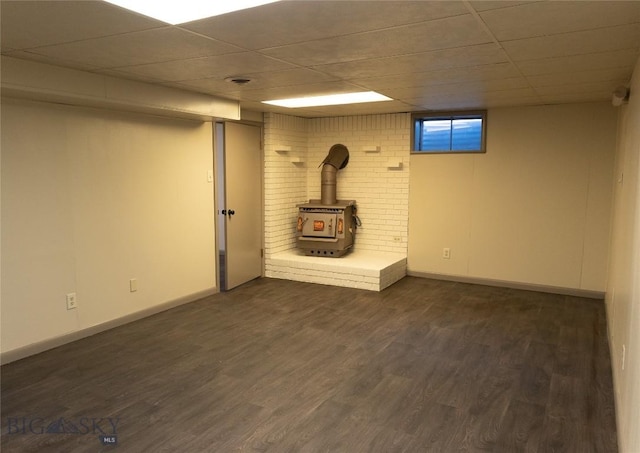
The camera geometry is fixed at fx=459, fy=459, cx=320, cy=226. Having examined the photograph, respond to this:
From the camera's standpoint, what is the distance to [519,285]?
5535mm

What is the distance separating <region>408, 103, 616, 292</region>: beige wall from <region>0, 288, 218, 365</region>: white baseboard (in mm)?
3122

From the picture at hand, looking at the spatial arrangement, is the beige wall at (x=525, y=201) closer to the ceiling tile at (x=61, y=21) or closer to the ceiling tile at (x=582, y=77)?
the ceiling tile at (x=582, y=77)

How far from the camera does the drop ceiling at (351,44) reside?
2062 mm

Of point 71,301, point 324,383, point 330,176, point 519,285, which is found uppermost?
point 330,176

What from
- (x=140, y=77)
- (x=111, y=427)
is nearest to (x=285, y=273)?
(x=140, y=77)

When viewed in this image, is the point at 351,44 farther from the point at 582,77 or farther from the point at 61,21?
the point at 582,77

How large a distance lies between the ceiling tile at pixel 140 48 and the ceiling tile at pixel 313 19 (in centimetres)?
16

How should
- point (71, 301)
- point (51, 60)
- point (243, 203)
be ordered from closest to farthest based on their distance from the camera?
point (51, 60), point (71, 301), point (243, 203)

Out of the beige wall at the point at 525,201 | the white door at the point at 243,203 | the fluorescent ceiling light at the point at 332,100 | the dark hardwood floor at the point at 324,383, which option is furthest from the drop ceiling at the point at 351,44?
the dark hardwood floor at the point at 324,383

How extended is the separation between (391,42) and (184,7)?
111cm

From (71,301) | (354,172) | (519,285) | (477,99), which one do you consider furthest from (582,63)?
(71,301)

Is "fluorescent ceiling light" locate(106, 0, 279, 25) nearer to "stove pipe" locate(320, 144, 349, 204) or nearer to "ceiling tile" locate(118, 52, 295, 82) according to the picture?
"ceiling tile" locate(118, 52, 295, 82)

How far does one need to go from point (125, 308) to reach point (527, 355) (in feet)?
11.5

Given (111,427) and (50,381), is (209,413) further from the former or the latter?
(50,381)
